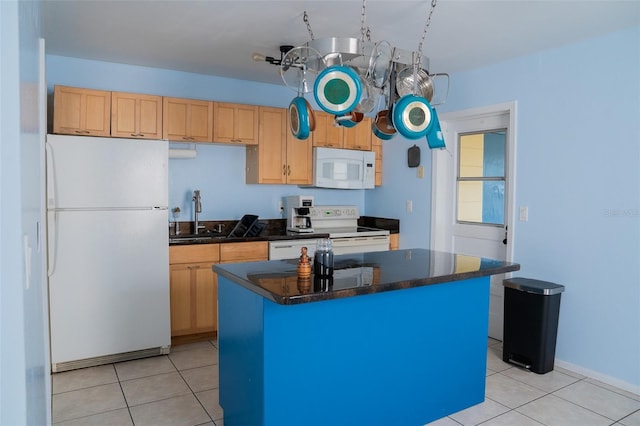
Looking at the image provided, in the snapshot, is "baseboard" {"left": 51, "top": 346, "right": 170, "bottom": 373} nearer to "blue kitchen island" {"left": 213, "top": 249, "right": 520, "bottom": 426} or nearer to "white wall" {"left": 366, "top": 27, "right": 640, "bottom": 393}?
"blue kitchen island" {"left": 213, "top": 249, "right": 520, "bottom": 426}

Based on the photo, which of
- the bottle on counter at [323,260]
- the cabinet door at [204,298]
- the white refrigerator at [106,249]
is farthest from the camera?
the cabinet door at [204,298]

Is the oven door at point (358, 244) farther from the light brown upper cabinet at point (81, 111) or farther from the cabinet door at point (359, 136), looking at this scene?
the light brown upper cabinet at point (81, 111)

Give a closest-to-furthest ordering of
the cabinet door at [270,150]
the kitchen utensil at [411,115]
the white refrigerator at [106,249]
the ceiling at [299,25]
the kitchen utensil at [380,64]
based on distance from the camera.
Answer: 1. the kitchen utensil at [411,115]
2. the kitchen utensil at [380,64]
3. the ceiling at [299,25]
4. the white refrigerator at [106,249]
5. the cabinet door at [270,150]

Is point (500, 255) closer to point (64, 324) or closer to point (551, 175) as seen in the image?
point (551, 175)

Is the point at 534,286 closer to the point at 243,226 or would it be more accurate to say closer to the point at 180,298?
the point at 243,226

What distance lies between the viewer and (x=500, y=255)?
4078 mm

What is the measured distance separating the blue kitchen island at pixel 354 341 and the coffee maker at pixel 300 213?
1.91m

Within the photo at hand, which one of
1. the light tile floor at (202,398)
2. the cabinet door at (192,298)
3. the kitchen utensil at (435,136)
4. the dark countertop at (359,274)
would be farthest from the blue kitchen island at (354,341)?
the cabinet door at (192,298)

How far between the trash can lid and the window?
73cm

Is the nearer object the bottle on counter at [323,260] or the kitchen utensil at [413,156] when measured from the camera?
the bottle on counter at [323,260]

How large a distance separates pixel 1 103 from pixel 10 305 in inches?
12.8

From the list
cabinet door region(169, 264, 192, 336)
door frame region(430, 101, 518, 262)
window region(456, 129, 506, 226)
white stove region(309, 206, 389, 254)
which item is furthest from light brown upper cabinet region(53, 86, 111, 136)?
window region(456, 129, 506, 226)

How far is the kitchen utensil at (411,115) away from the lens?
2.37 m

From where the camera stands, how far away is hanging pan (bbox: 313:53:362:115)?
2.25 metres
